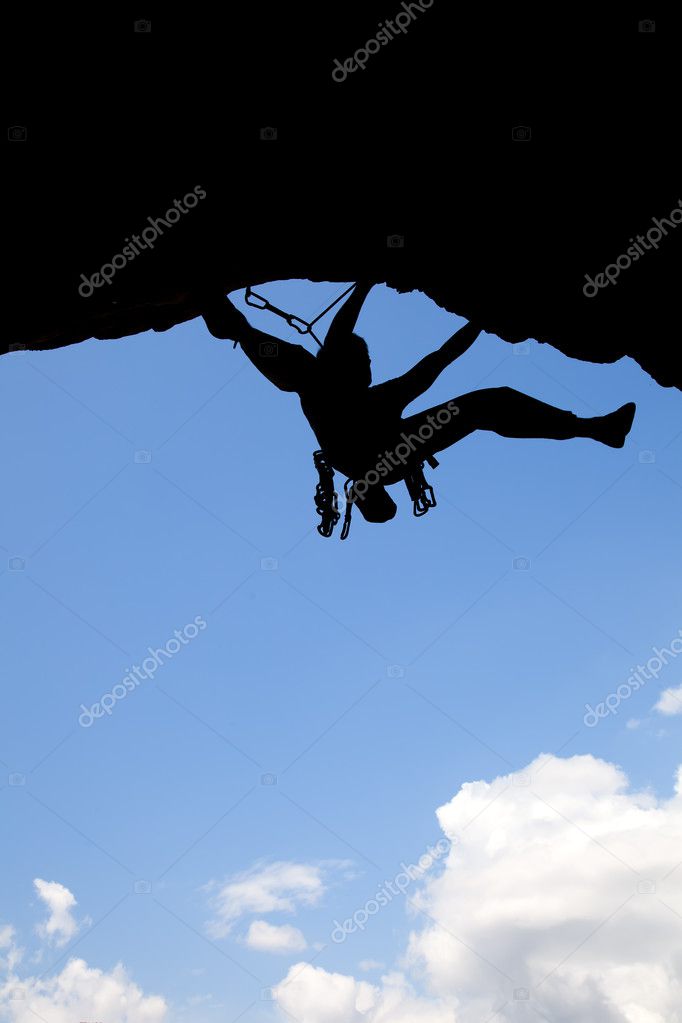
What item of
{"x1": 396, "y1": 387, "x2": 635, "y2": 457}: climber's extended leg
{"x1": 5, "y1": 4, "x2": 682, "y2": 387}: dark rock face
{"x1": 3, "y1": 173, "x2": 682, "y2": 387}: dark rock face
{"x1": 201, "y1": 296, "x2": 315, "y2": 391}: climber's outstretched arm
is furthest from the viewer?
{"x1": 396, "y1": 387, "x2": 635, "y2": 457}: climber's extended leg

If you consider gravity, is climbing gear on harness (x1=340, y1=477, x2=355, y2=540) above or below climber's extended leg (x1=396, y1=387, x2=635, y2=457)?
below

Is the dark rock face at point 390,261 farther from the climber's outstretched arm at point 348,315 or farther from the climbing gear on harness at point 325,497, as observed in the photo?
the climbing gear on harness at point 325,497

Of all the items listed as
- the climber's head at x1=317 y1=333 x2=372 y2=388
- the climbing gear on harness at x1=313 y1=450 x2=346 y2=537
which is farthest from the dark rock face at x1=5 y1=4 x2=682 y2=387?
the climbing gear on harness at x1=313 y1=450 x2=346 y2=537

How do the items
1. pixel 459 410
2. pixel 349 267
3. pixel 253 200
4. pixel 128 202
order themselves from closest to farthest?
pixel 128 202, pixel 253 200, pixel 349 267, pixel 459 410

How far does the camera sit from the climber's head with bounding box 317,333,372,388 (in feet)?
14.7

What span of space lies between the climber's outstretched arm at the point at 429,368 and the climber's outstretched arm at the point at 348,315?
39 cm

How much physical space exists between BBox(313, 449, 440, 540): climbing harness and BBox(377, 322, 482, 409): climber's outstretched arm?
415 millimetres

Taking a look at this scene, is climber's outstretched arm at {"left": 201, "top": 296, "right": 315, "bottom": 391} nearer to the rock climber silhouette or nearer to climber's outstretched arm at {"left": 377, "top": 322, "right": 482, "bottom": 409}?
the rock climber silhouette

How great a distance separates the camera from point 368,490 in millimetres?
4523

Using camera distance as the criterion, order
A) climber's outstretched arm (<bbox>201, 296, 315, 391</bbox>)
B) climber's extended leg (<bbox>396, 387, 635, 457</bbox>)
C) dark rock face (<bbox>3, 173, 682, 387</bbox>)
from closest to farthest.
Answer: dark rock face (<bbox>3, 173, 682, 387</bbox>)
climber's outstretched arm (<bbox>201, 296, 315, 391</bbox>)
climber's extended leg (<bbox>396, 387, 635, 457</bbox>)

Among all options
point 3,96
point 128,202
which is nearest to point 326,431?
point 128,202

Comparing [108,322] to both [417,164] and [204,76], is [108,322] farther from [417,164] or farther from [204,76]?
[417,164]

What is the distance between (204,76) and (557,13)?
1.61 m

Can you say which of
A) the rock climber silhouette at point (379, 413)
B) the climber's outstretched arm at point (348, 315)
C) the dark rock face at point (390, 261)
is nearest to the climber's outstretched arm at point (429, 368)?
the rock climber silhouette at point (379, 413)
